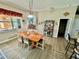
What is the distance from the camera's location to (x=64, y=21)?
265 inches

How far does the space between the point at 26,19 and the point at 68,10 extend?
401 cm

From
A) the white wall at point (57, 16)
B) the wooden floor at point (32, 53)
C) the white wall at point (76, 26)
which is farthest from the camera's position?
the white wall at point (76, 26)

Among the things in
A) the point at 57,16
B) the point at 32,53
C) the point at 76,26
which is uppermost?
the point at 57,16

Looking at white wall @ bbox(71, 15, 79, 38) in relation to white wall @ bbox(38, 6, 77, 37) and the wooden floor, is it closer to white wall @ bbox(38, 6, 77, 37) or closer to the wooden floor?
white wall @ bbox(38, 6, 77, 37)

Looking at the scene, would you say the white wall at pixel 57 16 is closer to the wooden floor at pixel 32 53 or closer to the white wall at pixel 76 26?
the white wall at pixel 76 26

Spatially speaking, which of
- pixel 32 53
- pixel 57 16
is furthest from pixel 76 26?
pixel 32 53

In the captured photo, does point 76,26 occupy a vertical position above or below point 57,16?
below

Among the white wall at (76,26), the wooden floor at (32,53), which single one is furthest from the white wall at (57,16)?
the wooden floor at (32,53)

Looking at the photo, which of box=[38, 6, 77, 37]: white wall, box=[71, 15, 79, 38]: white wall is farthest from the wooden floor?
box=[71, 15, 79, 38]: white wall

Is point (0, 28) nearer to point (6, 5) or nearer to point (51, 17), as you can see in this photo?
point (6, 5)

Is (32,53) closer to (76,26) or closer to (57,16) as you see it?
(57,16)

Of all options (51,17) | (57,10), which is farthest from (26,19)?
(57,10)

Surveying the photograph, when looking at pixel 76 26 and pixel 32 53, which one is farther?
pixel 76 26

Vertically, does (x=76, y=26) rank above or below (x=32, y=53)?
above
